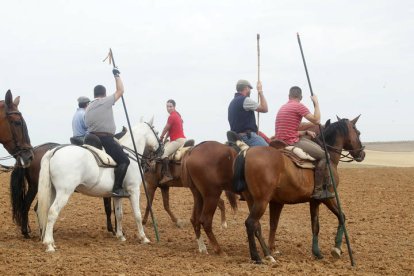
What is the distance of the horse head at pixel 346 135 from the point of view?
11148mm

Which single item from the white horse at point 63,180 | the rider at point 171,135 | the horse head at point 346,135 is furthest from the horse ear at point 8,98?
the horse head at point 346,135

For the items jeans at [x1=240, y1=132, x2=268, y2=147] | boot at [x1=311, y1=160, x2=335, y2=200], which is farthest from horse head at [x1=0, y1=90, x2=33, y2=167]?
boot at [x1=311, y1=160, x2=335, y2=200]

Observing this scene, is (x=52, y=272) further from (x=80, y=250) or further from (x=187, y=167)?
(x=187, y=167)

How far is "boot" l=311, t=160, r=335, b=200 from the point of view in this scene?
1030cm

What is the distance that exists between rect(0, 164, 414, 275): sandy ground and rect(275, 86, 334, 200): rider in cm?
130

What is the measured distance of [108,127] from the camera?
37.6 feet

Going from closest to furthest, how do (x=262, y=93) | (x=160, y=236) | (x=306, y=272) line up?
(x=306, y=272)
(x=262, y=93)
(x=160, y=236)

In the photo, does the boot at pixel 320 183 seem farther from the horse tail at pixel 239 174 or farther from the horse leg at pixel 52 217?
the horse leg at pixel 52 217

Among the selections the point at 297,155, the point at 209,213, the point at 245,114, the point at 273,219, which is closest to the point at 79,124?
the point at 245,114

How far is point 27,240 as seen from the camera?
1152cm

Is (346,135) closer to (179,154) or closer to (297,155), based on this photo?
(297,155)

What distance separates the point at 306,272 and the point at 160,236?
4.69 m

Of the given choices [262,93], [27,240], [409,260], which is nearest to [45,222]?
[27,240]

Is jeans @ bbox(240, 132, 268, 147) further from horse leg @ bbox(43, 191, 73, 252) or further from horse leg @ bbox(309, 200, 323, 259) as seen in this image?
horse leg @ bbox(43, 191, 73, 252)
